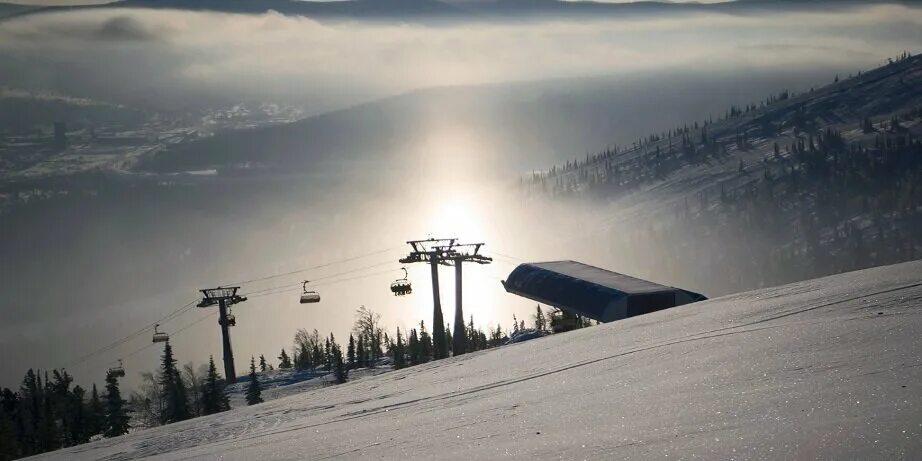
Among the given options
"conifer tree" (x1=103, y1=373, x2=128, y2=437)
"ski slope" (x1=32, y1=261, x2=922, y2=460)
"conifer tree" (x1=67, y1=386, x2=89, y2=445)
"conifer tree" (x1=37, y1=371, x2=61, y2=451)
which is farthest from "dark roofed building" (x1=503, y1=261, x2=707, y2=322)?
"conifer tree" (x1=37, y1=371, x2=61, y2=451)

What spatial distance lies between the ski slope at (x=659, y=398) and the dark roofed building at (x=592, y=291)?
24083mm

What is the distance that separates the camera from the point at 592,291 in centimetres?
4697

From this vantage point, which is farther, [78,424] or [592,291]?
[78,424]

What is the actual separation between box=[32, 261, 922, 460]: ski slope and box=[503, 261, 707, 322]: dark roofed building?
24.1 metres

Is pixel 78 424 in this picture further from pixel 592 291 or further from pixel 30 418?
pixel 592 291

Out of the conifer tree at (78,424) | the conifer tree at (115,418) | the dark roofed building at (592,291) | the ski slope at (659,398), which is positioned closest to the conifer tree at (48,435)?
the conifer tree at (78,424)

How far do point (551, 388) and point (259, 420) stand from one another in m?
5.31

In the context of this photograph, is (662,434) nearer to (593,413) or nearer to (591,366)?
(593,413)

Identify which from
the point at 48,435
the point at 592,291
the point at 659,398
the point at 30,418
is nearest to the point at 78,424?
the point at 48,435

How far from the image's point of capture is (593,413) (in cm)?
1136

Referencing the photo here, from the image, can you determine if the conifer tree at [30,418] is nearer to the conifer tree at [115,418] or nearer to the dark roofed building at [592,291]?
the conifer tree at [115,418]

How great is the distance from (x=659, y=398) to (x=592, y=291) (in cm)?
3584

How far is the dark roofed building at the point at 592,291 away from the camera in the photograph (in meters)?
43.3

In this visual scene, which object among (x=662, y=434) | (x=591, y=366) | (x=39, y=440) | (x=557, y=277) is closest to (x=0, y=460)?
(x=39, y=440)
